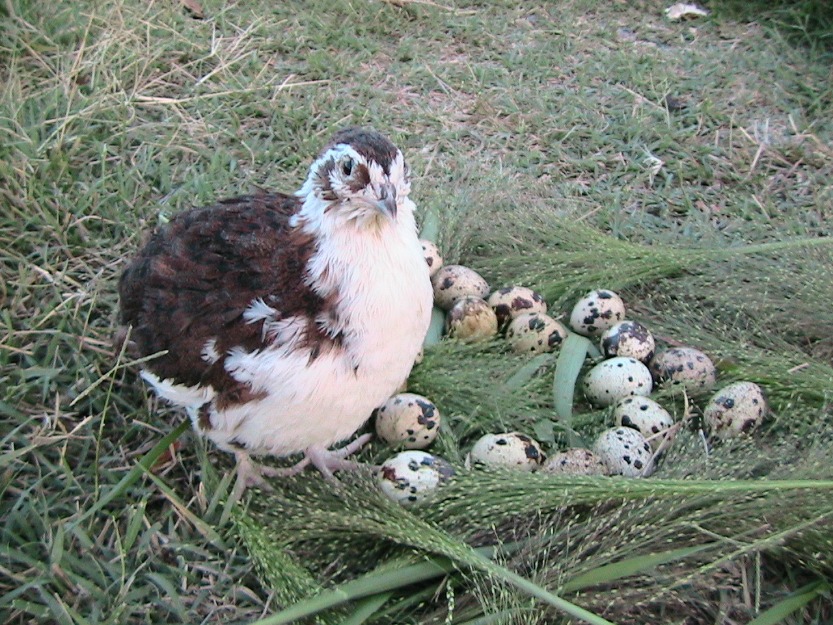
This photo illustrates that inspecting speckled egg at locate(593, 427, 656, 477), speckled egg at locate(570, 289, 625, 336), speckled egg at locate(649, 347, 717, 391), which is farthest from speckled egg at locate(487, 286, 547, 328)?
speckled egg at locate(593, 427, 656, 477)

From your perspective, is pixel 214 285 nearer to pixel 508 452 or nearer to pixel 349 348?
pixel 349 348

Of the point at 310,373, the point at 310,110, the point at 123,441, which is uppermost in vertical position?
the point at 310,110

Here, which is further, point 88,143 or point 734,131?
point 734,131

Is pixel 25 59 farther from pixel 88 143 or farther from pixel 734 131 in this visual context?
pixel 734 131

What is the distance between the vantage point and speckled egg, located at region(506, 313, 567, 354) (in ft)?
10.0

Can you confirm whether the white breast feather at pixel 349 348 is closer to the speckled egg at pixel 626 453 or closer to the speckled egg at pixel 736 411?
the speckled egg at pixel 626 453

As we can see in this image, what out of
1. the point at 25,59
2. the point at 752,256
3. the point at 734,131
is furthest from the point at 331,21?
the point at 752,256

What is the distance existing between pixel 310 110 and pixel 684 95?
2119mm

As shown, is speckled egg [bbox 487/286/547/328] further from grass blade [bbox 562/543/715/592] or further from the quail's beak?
grass blade [bbox 562/543/715/592]

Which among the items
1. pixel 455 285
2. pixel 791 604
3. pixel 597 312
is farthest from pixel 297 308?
pixel 791 604

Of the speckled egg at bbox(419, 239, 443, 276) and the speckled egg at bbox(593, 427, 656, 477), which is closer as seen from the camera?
the speckled egg at bbox(593, 427, 656, 477)

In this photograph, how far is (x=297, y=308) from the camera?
237cm

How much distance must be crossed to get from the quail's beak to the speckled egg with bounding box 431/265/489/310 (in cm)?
98

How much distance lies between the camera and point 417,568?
2.33 metres
